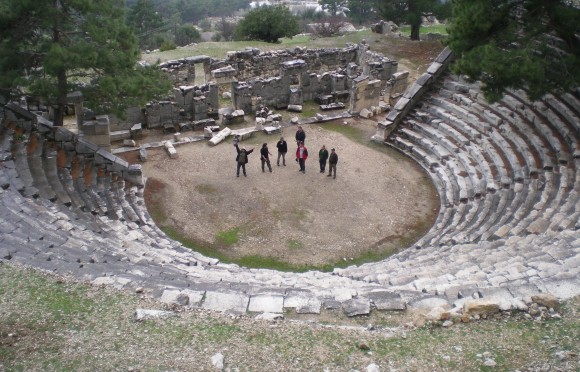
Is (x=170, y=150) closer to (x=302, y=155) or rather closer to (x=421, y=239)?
(x=302, y=155)

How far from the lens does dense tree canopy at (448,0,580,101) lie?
538 inches

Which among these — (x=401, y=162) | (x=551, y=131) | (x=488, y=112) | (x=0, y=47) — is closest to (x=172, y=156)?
(x=0, y=47)

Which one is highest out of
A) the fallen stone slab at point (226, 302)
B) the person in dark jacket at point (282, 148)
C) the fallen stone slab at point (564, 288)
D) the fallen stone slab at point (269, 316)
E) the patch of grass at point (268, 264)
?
the fallen stone slab at point (564, 288)

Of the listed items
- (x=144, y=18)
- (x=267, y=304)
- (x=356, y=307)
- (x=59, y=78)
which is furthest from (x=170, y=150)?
(x=144, y=18)

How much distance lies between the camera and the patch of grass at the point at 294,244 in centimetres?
1455

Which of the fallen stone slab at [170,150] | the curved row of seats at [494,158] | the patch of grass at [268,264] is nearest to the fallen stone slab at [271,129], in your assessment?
the fallen stone slab at [170,150]

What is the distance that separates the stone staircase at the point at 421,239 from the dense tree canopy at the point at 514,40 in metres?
2.12

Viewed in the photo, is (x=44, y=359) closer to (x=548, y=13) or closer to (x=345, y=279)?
(x=345, y=279)

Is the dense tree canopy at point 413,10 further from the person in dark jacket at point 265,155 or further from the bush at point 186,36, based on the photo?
the bush at point 186,36

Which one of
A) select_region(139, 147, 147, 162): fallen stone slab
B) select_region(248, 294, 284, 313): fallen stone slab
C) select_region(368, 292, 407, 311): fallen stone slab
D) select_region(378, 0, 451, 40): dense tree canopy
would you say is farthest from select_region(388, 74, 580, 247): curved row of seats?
select_region(378, 0, 451, 40): dense tree canopy

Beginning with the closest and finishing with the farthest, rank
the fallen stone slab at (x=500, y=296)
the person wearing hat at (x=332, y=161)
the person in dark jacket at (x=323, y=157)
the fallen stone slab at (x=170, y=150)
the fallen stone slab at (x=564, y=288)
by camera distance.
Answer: the fallen stone slab at (x=500, y=296), the fallen stone slab at (x=564, y=288), the person wearing hat at (x=332, y=161), the person in dark jacket at (x=323, y=157), the fallen stone slab at (x=170, y=150)

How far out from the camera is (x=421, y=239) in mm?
14633

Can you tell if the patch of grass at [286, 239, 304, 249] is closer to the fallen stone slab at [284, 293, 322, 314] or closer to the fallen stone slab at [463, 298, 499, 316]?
the fallen stone slab at [284, 293, 322, 314]

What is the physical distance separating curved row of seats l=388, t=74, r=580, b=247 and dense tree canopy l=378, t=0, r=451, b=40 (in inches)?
457
